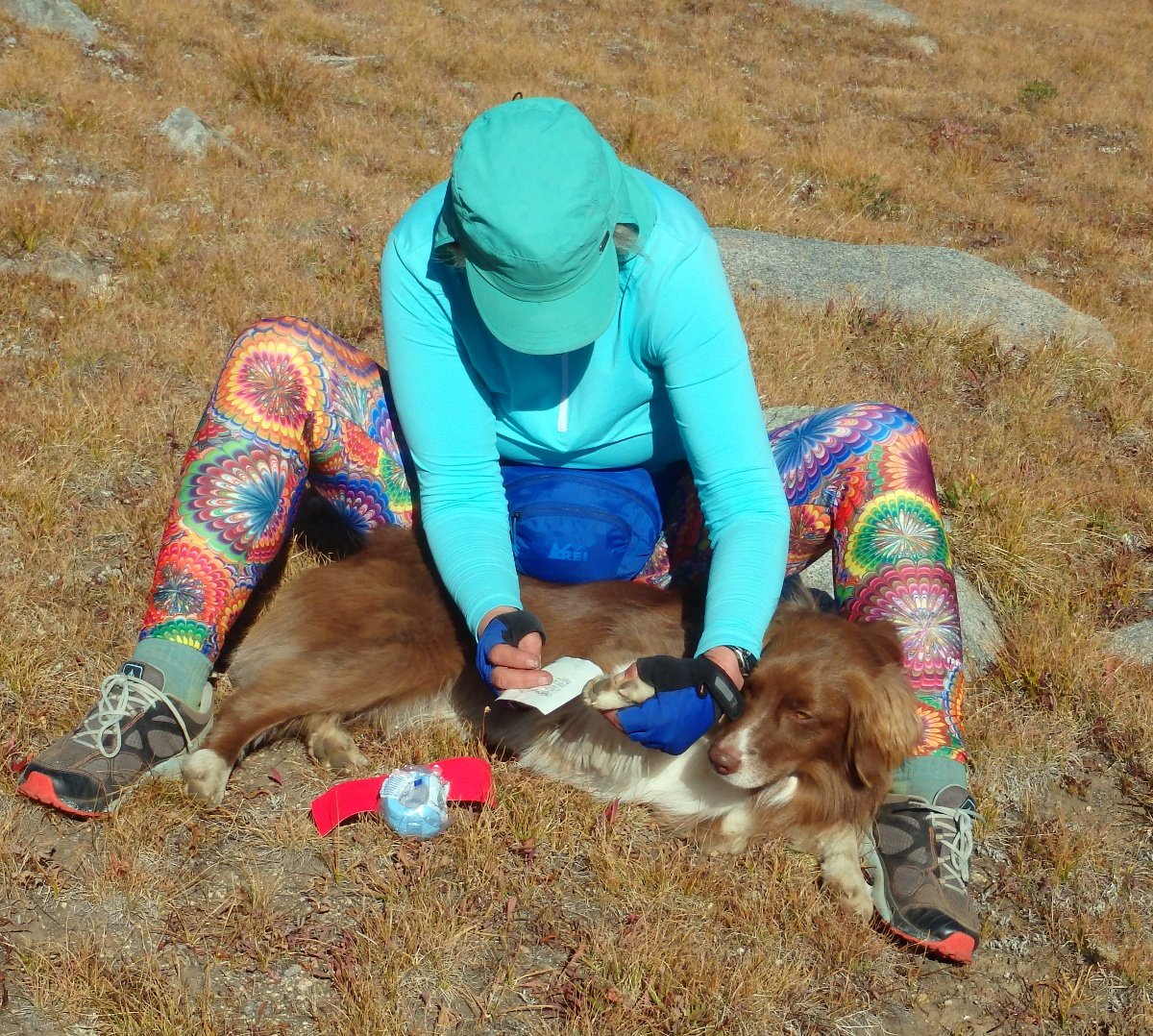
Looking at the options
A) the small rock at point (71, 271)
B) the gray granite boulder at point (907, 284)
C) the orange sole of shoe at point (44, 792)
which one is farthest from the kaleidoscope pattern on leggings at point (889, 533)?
the small rock at point (71, 271)

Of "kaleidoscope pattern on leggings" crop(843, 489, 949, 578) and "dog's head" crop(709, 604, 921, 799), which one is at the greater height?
"kaleidoscope pattern on leggings" crop(843, 489, 949, 578)

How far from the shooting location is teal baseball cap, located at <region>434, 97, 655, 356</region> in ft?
8.16

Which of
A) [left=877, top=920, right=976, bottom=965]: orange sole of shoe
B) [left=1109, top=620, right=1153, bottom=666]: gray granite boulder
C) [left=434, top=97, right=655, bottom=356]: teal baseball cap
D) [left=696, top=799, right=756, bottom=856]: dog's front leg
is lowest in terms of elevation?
[left=1109, top=620, right=1153, bottom=666]: gray granite boulder

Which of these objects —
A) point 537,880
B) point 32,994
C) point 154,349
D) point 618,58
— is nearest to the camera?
point 32,994

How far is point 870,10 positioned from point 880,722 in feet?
63.5

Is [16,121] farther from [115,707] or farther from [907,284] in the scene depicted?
[115,707]

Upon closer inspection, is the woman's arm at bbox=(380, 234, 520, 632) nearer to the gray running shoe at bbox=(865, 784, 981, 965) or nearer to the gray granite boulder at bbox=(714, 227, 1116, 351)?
the gray running shoe at bbox=(865, 784, 981, 965)

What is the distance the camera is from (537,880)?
3.04m

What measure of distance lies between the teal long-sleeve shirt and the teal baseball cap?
0.27 m

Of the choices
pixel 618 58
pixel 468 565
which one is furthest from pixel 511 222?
pixel 618 58

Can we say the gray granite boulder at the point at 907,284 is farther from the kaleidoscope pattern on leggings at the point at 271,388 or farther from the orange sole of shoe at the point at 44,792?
the orange sole of shoe at the point at 44,792

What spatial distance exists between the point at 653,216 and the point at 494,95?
9390mm

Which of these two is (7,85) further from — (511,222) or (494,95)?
(511,222)

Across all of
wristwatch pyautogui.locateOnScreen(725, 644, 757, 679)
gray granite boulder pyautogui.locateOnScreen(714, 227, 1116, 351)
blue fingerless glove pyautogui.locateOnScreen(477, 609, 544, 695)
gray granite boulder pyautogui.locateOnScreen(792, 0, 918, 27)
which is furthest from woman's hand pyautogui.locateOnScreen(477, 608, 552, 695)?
gray granite boulder pyautogui.locateOnScreen(792, 0, 918, 27)
